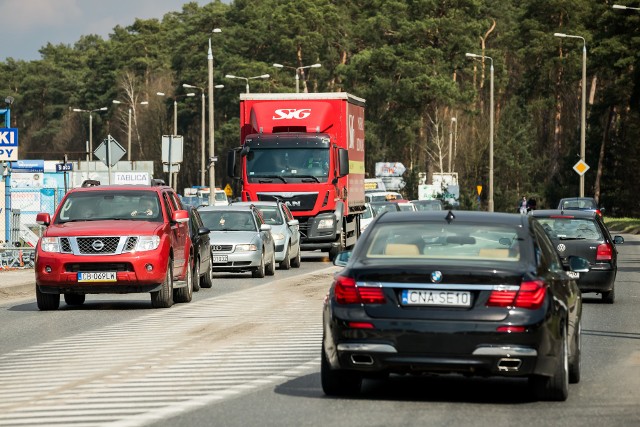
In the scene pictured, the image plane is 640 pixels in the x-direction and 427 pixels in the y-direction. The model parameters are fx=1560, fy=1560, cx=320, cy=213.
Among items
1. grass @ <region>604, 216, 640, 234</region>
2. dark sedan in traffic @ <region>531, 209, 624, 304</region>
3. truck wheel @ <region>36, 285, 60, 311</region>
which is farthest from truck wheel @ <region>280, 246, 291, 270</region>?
grass @ <region>604, 216, 640, 234</region>

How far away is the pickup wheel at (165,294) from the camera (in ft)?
72.1

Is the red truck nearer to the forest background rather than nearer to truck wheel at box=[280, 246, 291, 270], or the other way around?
truck wheel at box=[280, 246, 291, 270]

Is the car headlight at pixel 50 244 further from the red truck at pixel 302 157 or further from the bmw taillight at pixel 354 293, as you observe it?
the red truck at pixel 302 157

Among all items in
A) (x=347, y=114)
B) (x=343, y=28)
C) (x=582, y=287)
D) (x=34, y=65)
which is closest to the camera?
(x=582, y=287)

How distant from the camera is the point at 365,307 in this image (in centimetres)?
1080

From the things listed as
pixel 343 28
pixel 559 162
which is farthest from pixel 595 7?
→ pixel 343 28

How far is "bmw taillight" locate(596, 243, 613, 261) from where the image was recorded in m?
23.8

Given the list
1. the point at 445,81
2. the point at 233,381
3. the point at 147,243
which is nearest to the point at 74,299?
the point at 147,243

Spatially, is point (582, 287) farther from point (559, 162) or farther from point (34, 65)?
point (34, 65)

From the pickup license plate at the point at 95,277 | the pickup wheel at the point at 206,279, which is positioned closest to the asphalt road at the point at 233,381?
the pickup license plate at the point at 95,277

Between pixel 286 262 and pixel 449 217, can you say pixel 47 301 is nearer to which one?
pixel 449 217

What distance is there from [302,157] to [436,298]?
2728 cm

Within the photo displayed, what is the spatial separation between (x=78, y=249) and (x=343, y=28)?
98850mm

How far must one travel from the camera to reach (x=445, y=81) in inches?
3893
